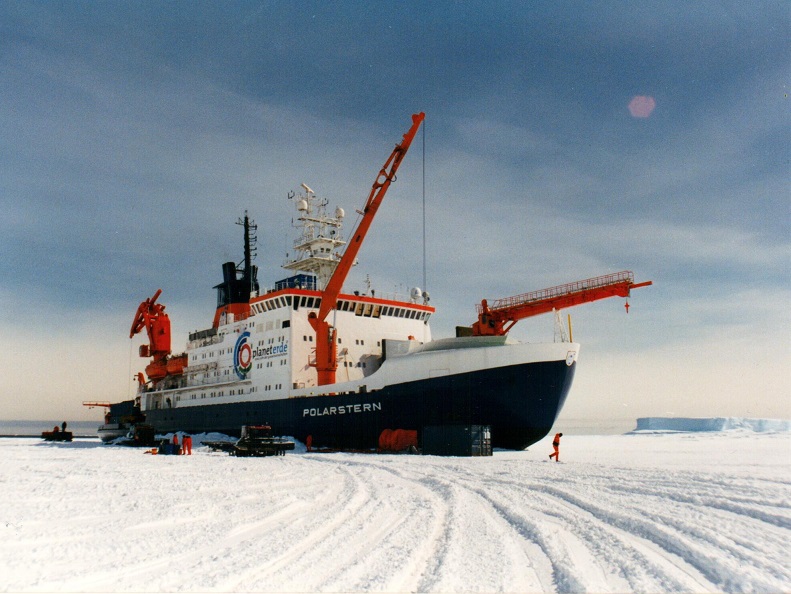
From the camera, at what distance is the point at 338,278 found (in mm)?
31953

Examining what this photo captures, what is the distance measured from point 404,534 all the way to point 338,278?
2424 cm

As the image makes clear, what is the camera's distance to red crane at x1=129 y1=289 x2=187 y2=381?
48156 mm

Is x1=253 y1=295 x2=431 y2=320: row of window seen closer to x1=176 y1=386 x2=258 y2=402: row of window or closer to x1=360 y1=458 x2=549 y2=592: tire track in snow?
x1=176 y1=386 x2=258 y2=402: row of window

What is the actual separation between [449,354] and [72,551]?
20.3 meters

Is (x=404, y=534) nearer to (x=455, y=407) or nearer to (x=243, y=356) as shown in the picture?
(x=455, y=407)

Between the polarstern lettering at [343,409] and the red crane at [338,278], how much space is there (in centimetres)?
155

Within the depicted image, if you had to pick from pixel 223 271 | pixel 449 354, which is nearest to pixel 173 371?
pixel 223 271

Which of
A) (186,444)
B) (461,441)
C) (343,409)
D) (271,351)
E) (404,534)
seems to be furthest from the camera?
(271,351)

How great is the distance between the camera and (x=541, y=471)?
17.1 meters

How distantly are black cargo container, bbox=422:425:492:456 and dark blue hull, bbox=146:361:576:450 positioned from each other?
1.39m

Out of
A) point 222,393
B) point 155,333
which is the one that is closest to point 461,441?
point 222,393

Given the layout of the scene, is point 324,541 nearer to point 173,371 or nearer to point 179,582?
point 179,582

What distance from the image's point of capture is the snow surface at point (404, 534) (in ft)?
20.4

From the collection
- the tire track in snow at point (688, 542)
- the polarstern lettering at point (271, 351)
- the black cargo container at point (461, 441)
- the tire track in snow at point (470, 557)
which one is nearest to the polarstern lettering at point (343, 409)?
the black cargo container at point (461, 441)
